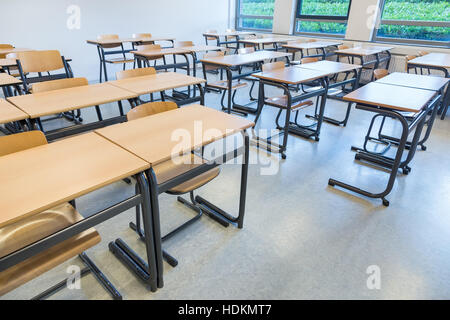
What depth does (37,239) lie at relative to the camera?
1.26 meters

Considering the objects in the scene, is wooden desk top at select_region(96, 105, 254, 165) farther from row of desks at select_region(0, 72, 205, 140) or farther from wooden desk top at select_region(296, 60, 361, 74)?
wooden desk top at select_region(296, 60, 361, 74)

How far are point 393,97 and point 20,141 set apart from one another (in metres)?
2.65

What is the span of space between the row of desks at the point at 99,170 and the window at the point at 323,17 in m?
5.59

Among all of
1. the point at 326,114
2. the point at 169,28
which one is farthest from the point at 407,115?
the point at 169,28

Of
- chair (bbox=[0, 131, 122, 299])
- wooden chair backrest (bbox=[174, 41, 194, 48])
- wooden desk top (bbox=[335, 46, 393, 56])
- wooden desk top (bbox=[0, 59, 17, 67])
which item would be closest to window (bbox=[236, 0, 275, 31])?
wooden desk top (bbox=[335, 46, 393, 56])

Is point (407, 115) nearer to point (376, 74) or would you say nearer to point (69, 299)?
point (376, 74)

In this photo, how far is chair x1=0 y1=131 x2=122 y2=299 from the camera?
1.13 m

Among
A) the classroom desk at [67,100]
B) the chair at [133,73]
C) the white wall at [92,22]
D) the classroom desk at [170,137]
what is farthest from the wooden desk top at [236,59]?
the white wall at [92,22]

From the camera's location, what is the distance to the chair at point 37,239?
1.13 metres

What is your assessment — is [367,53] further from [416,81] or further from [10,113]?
[10,113]

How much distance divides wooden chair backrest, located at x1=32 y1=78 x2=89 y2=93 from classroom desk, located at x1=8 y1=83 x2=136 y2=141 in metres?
0.06

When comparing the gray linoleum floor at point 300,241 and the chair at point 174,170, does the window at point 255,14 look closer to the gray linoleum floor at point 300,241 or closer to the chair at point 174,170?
the gray linoleum floor at point 300,241

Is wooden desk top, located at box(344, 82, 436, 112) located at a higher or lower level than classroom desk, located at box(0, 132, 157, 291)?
higher
